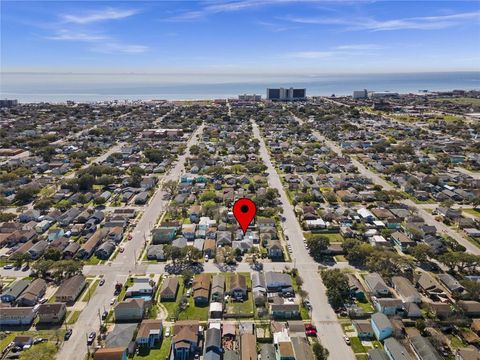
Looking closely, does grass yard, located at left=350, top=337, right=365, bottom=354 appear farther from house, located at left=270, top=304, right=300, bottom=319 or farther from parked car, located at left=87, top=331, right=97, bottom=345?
parked car, located at left=87, top=331, right=97, bottom=345

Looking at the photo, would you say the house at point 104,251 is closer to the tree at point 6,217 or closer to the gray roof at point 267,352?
the tree at point 6,217

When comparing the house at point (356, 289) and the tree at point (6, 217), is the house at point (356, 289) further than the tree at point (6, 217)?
No

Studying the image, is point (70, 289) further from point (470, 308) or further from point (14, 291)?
point (470, 308)

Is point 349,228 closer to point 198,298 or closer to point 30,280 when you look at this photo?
point 198,298

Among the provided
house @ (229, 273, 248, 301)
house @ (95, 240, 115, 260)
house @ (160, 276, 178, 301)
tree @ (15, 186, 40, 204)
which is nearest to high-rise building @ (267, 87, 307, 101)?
tree @ (15, 186, 40, 204)

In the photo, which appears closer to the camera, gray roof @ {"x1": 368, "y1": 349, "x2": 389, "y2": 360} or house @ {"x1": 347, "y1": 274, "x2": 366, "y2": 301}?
gray roof @ {"x1": 368, "y1": 349, "x2": 389, "y2": 360}

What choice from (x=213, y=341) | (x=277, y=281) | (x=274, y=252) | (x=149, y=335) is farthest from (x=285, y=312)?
(x=149, y=335)

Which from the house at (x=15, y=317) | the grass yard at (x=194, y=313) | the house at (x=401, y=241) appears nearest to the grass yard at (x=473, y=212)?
the house at (x=401, y=241)
